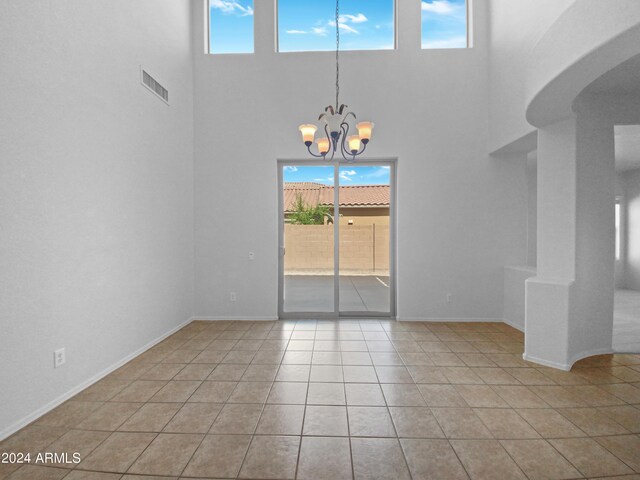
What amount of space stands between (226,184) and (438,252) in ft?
10.9

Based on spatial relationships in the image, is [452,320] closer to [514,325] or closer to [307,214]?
[514,325]

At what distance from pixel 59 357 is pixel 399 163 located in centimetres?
444

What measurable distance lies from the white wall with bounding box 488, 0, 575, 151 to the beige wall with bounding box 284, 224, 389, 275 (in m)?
2.10

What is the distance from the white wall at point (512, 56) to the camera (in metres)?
3.54

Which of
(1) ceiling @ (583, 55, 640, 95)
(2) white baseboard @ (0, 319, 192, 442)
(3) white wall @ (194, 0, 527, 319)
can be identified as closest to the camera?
(2) white baseboard @ (0, 319, 192, 442)

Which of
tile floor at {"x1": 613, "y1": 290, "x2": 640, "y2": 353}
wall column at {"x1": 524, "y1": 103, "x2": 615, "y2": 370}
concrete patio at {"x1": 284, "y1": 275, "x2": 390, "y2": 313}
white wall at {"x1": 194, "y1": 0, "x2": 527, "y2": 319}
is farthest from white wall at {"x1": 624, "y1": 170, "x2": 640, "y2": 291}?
concrete patio at {"x1": 284, "y1": 275, "x2": 390, "y2": 313}

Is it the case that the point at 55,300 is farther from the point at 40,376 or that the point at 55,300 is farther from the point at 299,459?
the point at 299,459

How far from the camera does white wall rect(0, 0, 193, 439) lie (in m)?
2.11

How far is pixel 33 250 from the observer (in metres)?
2.23

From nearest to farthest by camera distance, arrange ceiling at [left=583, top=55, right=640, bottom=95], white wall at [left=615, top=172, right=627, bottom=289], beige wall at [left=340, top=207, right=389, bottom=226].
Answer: ceiling at [left=583, top=55, right=640, bottom=95]
beige wall at [left=340, top=207, right=389, bottom=226]
white wall at [left=615, top=172, right=627, bottom=289]

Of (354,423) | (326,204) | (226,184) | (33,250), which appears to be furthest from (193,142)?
(354,423)

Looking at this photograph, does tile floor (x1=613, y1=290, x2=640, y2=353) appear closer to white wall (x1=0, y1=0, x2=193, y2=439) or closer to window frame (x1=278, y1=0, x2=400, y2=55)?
window frame (x1=278, y1=0, x2=400, y2=55)

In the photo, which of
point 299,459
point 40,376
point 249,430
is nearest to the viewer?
point 299,459

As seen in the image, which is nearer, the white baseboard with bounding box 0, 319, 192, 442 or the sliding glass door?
the white baseboard with bounding box 0, 319, 192, 442
